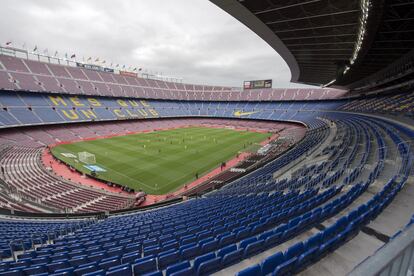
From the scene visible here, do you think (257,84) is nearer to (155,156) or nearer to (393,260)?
(155,156)

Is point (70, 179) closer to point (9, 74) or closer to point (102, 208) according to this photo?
Answer: point (102, 208)

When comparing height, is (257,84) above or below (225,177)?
above

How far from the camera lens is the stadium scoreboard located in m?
83.6

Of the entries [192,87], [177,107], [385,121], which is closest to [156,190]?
[385,121]

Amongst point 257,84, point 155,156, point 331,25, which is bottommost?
point 155,156

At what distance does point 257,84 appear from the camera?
86.0 meters

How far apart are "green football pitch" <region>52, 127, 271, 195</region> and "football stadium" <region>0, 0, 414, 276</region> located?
28 centimetres

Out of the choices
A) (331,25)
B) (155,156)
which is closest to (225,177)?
(155,156)

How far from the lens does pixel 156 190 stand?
2378 centimetres

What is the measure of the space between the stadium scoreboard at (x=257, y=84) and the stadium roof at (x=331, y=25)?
61.2 meters

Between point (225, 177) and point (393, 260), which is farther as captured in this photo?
point (225, 177)

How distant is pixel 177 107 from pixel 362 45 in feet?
221

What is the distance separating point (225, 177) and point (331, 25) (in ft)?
55.7

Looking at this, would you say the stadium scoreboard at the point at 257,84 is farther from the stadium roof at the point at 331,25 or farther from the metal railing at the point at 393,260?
the metal railing at the point at 393,260
